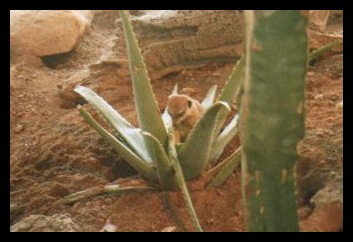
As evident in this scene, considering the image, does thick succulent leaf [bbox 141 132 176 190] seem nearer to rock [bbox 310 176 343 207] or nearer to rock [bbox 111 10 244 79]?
rock [bbox 310 176 343 207]

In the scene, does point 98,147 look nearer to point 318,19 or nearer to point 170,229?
point 170,229

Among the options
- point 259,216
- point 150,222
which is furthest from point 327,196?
point 150,222

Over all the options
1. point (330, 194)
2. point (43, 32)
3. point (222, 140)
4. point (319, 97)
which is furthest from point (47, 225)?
point (43, 32)

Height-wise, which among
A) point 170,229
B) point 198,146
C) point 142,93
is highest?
point 142,93

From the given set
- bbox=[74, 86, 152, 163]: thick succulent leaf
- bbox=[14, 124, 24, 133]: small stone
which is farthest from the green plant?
bbox=[14, 124, 24, 133]: small stone

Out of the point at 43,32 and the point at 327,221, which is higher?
the point at 43,32

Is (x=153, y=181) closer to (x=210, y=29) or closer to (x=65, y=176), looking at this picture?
(x=65, y=176)
